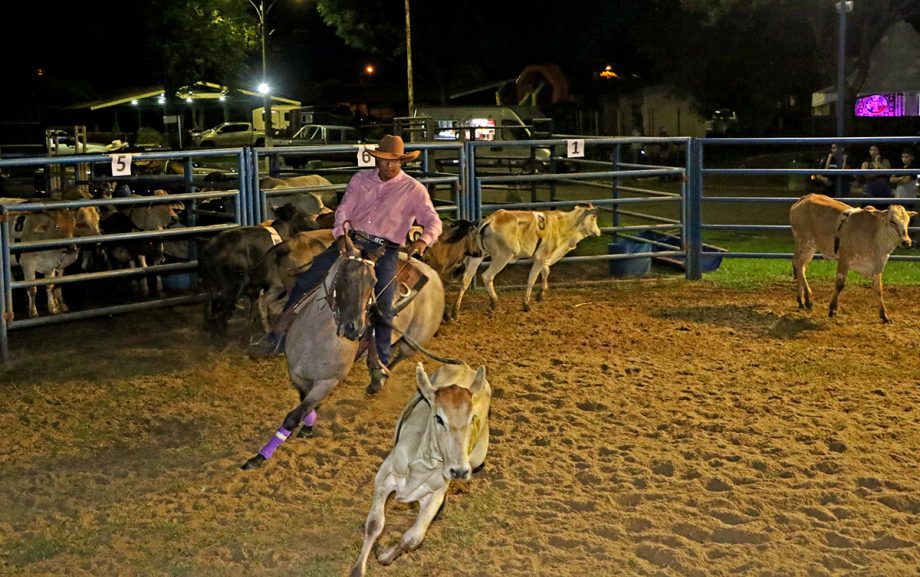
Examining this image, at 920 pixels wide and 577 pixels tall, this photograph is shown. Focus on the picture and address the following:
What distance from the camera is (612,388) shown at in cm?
807

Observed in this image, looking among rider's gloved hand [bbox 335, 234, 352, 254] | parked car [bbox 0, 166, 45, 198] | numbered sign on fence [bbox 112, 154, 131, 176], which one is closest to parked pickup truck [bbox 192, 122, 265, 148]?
parked car [bbox 0, 166, 45, 198]

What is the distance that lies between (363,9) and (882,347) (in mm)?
48483

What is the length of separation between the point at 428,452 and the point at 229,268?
4953 mm

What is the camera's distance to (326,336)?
6.48m

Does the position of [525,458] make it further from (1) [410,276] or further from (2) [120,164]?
(2) [120,164]

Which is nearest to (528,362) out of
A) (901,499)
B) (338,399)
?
(338,399)

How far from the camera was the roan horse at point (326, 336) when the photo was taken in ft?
20.4

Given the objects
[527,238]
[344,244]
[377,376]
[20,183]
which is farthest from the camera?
[20,183]

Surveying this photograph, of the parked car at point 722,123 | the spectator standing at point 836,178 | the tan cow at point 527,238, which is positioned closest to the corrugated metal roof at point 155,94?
the parked car at point 722,123

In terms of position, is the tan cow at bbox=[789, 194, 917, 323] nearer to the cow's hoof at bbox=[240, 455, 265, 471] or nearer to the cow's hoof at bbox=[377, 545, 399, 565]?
the cow's hoof at bbox=[240, 455, 265, 471]

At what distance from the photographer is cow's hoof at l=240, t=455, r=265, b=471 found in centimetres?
623

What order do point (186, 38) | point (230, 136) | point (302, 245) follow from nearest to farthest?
point (302, 245) < point (186, 38) < point (230, 136)

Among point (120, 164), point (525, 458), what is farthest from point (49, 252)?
point (525, 458)

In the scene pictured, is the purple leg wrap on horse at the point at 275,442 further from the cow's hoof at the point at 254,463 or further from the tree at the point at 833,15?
the tree at the point at 833,15
